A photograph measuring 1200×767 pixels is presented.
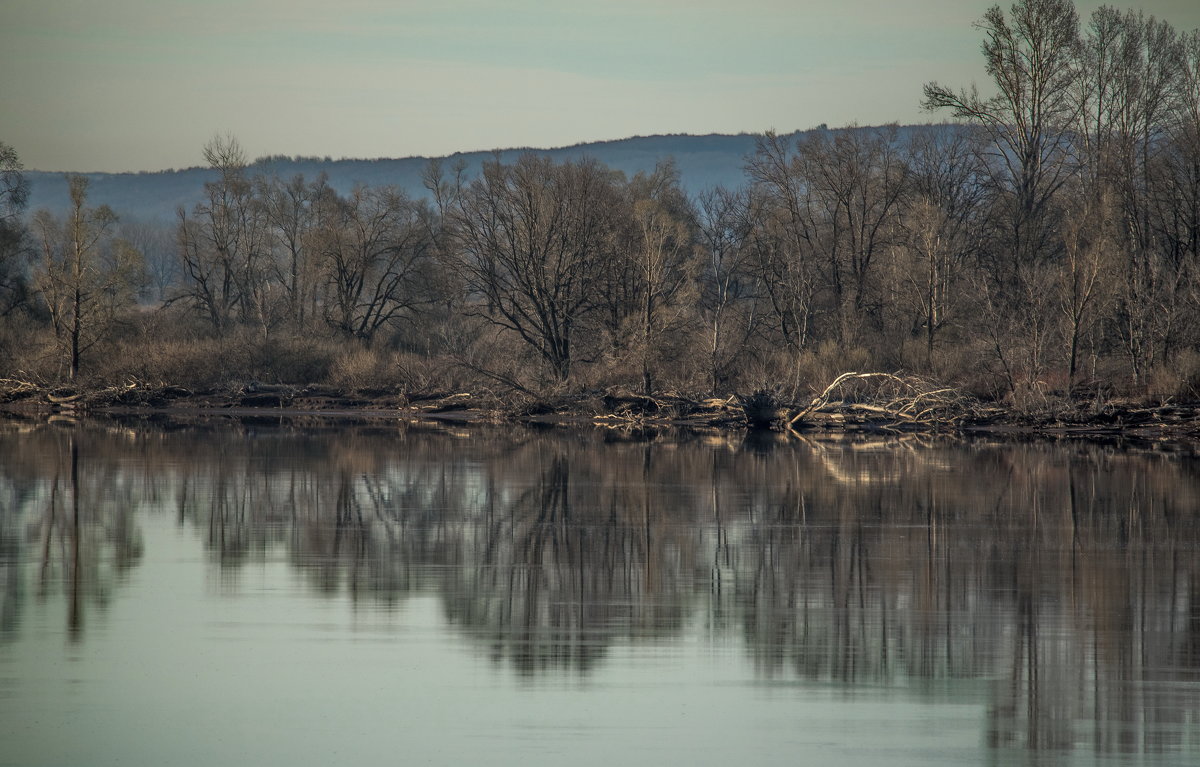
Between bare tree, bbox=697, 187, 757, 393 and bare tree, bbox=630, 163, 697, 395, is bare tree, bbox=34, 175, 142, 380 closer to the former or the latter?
bare tree, bbox=630, 163, 697, 395

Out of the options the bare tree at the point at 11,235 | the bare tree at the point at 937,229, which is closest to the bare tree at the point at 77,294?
the bare tree at the point at 11,235

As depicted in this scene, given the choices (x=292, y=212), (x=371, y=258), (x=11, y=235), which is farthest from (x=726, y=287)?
(x=292, y=212)

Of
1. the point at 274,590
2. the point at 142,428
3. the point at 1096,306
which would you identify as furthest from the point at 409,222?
the point at 274,590

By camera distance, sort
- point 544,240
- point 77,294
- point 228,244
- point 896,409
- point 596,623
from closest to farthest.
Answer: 1. point 596,623
2. point 896,409
3. point 544,240
4. point 77,294
5. point 228,244

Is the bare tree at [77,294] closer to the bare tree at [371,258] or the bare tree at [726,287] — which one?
the bare tree at [371,258]

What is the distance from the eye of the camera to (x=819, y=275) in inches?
1876

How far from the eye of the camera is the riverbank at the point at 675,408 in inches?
1297

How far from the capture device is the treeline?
36719 millimetres

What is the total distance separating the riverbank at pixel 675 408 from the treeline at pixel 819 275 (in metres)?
0.82

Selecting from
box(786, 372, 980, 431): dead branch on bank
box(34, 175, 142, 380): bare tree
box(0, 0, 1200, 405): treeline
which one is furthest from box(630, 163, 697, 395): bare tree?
box(34, 175, 142, 380): bare tree

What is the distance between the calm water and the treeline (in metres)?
18.0

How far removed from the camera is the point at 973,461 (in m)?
24.9

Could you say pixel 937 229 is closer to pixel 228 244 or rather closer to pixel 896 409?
pixel 896 409

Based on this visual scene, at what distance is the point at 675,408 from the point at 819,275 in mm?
12644
